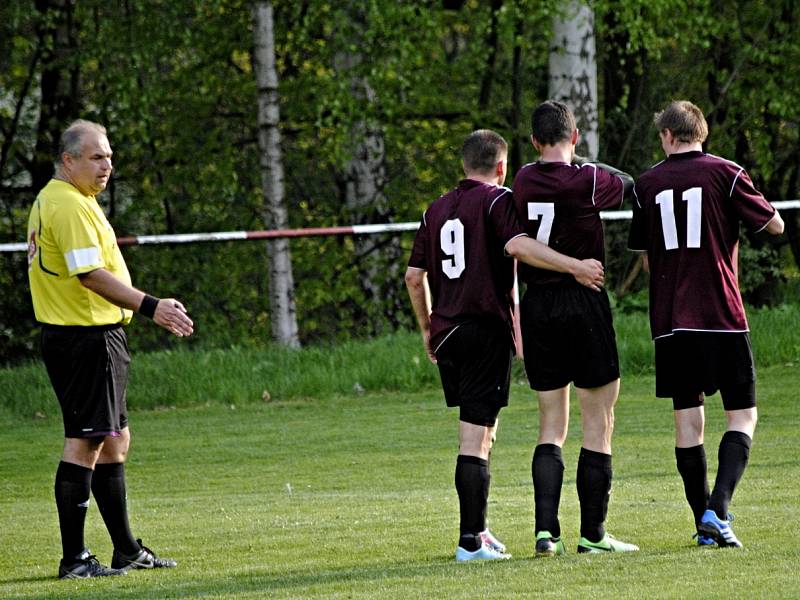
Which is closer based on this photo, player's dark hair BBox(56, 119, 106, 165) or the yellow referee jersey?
the yellow referee jersey

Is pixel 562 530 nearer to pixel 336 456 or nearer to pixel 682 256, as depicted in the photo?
pixel 682 256

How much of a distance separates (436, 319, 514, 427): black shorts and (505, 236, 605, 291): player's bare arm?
1.23 feet

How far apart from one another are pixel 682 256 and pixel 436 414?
6124mm

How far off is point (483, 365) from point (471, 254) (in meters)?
0.47

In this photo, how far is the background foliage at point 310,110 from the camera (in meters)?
18.7

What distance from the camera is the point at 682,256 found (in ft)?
21.4

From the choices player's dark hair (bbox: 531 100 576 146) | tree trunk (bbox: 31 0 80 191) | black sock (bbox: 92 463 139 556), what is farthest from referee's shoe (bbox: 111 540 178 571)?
tree trunk (bbox: 31 0 80 191)

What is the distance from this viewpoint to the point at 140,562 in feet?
22.5

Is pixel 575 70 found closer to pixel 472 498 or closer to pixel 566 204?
pixel 566 204

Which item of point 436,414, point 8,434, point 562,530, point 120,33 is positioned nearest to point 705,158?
point 562,530

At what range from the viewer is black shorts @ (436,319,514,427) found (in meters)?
6.60

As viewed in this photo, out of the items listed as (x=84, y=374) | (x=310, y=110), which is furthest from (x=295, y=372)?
(x=84, y=374)

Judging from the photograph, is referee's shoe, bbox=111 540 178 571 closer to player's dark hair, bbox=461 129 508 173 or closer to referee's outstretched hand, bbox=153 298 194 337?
referee's outstretched hand, bbox=153 298 194 337

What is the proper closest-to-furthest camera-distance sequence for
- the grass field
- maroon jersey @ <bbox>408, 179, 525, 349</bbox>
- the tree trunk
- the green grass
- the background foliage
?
the grass field, maroon jersey @ <bbox>408, 179, 525, 349</bbox>, the green grass, the background foliage, the tree trunk
